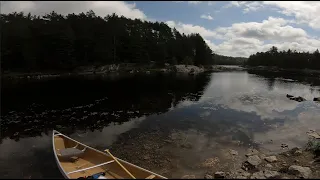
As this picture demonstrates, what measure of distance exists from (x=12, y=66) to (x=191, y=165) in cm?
A: 8872

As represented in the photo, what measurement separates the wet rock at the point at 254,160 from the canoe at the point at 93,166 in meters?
8.39

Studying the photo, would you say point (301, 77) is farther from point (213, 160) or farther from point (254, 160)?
point (213, 160)

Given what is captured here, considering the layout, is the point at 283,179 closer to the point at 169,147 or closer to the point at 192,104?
the point at 169,147

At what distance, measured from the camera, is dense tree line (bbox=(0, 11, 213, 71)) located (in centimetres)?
8650

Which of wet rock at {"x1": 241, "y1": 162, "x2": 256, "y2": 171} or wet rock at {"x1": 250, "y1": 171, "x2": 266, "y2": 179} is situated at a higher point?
wet rock at {"x1": 250, "y1": 171, "x2": 266, "y2": 179}

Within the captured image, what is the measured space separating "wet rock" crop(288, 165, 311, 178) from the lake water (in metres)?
4.06

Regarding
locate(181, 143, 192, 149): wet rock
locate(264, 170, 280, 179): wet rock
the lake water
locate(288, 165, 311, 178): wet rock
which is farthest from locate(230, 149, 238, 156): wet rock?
locate(288, 165, 311, 178): wet rock

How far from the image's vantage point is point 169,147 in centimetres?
2241

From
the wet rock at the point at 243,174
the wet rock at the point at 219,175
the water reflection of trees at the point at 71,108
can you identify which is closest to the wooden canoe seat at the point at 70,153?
the wet rock at the point at 219,175

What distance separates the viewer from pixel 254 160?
19.4 m

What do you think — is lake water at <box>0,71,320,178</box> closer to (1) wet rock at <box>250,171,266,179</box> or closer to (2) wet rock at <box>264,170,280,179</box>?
(1) wet rock at <box>250,171,266,179</box>

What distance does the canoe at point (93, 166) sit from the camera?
48.1 ft

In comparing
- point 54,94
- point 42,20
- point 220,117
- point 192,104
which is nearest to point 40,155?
point 220,117

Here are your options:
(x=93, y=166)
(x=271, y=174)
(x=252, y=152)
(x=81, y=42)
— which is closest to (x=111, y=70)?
(x=81, y=42)
